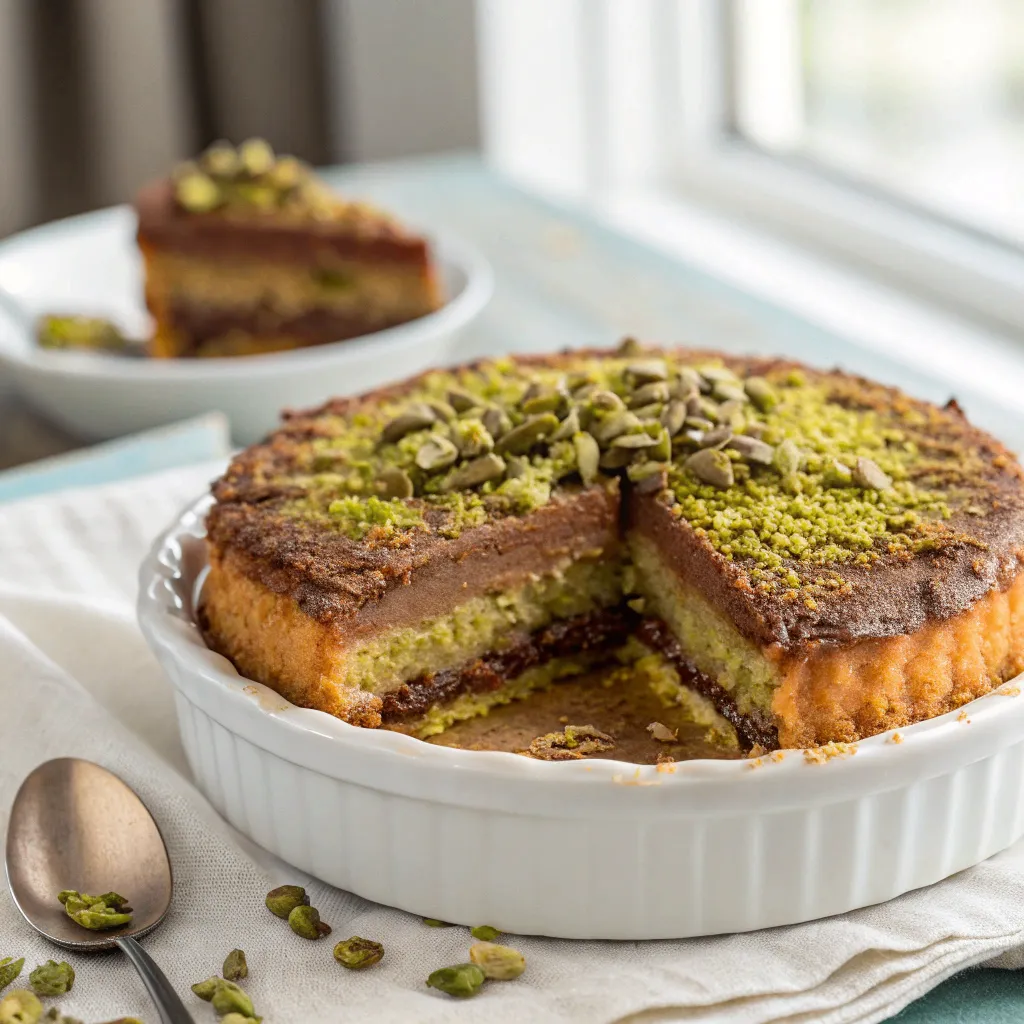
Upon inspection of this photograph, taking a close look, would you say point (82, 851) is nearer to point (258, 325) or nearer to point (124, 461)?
point (124, 461)

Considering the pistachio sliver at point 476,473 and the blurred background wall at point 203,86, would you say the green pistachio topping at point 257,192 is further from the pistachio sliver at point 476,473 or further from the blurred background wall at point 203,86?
the blurred background wall at point 203,86

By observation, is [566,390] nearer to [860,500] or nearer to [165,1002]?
[860,500]

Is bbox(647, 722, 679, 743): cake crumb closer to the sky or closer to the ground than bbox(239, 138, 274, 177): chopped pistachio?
closer to the ground

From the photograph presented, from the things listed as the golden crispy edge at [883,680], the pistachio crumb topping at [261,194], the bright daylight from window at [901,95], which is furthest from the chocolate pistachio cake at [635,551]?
the bright daylight from window at [901,95]

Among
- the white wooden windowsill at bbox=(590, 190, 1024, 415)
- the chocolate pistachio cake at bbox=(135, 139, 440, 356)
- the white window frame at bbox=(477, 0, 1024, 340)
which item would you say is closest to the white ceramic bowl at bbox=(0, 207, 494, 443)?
the chocolate pistachio cake at bbox=(135, 139, 440, 356)

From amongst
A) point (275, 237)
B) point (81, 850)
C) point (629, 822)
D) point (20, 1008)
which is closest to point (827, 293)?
point (275, 237)

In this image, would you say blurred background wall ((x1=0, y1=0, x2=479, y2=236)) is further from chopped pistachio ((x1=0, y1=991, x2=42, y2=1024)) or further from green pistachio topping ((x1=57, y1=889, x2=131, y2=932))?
chopped pistachio ((x1=0, y1=991, x2=42, y2=1024))
